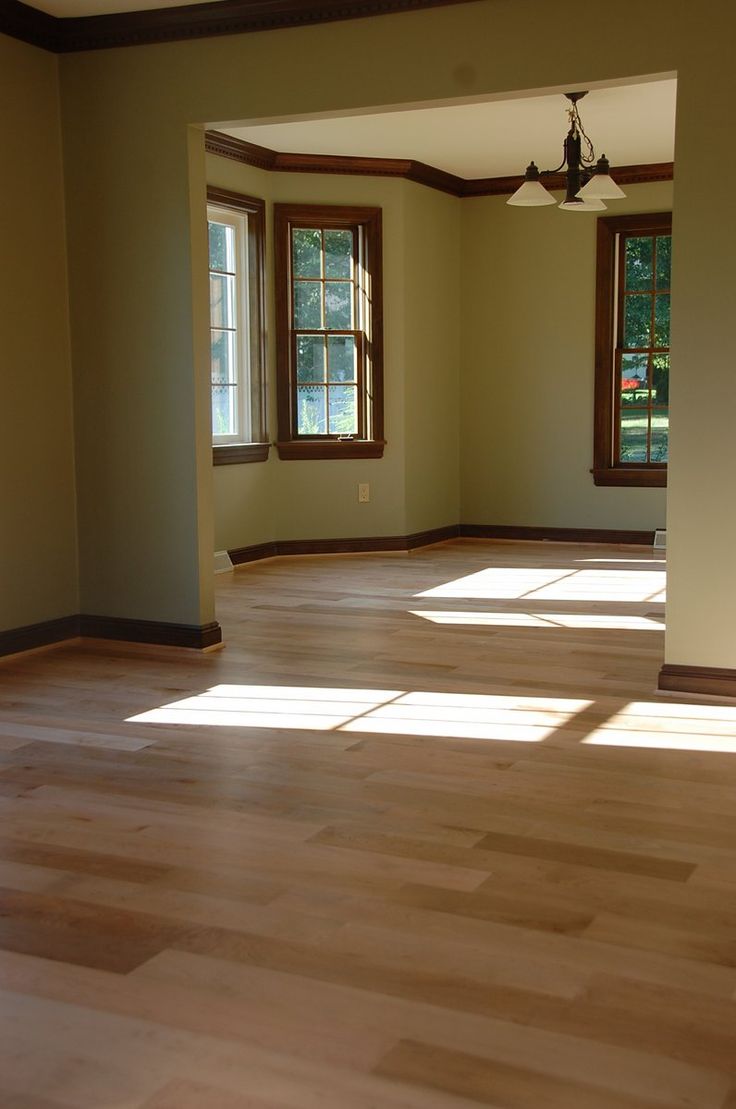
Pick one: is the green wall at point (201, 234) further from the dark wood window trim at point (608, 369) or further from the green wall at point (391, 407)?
the dark wood window trim at point (608, 369)

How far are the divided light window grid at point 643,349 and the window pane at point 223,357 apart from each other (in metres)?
2.97

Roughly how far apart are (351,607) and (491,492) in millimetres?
3274

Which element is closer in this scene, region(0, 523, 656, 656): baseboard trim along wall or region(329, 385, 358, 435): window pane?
region(0, 523, 656, 656): baseboard trim along wall

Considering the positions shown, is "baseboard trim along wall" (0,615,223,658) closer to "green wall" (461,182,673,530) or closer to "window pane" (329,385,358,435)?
"window pane" (329,385,358,435)

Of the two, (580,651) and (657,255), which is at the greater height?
(657,255)

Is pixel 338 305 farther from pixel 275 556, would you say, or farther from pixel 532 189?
pixel 532 189

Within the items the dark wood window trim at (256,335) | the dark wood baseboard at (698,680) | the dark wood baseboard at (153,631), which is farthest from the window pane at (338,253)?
the dark wood baseboard at (698,680)

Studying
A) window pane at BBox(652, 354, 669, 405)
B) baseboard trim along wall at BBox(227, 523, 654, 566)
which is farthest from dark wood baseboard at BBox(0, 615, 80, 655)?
window pane at BBox(652, 354, 669, 405)

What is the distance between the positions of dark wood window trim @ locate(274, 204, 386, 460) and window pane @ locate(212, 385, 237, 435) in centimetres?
42

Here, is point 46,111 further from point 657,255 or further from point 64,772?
point 657,255

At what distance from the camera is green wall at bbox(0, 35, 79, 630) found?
17.9 feet

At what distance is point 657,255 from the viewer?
9.01 meters

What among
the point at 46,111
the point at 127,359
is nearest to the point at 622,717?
the point at 127,359

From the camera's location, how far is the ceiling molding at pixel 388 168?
7926 mm
